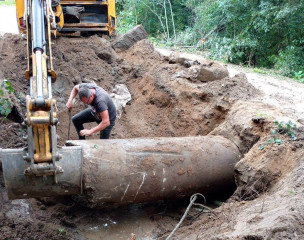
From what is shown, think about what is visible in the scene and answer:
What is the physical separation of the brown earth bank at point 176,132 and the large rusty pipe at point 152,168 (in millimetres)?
365

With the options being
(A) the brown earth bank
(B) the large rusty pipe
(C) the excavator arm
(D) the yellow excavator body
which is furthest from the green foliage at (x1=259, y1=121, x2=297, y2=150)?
(D) the yellow excavator body

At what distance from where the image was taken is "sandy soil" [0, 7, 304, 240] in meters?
4.25

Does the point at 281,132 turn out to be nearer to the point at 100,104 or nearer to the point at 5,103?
the point at 100,104

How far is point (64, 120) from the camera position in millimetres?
7832

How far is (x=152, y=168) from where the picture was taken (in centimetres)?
500

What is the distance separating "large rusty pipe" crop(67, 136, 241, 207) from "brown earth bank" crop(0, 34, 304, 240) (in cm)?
36

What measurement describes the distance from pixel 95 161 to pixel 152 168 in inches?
30.3

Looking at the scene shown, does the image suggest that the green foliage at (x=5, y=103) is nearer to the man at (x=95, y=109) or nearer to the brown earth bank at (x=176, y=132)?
the brown earth bank at (x=176, y=132)

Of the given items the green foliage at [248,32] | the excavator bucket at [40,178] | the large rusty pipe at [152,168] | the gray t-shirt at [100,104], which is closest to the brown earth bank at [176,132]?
the large rusty pipe at [152,168]

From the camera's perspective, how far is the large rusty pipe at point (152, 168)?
476 centimetres

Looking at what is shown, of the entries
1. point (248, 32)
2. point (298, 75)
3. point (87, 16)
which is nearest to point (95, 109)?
point (87, 16)

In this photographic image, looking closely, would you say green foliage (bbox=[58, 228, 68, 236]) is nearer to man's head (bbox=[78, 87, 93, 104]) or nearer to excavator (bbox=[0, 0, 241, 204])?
excavator (bbox=[0, 0, 241, 204])

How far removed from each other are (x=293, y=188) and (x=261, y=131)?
4.78 feet

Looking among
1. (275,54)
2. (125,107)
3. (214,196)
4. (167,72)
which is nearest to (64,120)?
(125,107)
